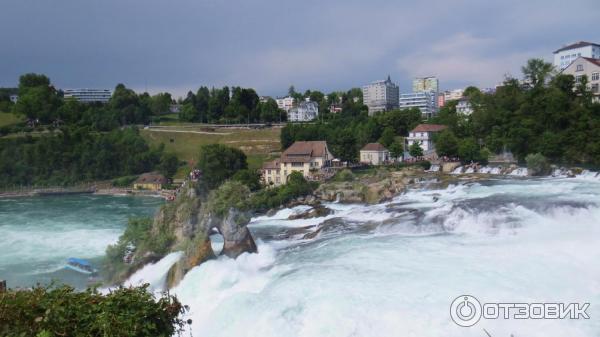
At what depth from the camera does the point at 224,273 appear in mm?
17734

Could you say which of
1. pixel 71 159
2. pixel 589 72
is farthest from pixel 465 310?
pixel 71 159

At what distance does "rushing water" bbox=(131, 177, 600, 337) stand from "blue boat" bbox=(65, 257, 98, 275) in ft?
11.7

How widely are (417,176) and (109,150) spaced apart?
4647 cm

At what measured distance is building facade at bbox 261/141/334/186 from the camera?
46688mm

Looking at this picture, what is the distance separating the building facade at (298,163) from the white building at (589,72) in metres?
28.7

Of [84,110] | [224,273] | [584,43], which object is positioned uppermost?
[584,43]

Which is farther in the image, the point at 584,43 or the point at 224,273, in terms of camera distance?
the point at 584,43

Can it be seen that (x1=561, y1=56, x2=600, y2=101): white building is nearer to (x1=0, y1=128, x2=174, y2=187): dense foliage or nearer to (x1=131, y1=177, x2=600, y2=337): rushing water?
(x1=131, y1=177, x2=600, y2=337): rushing water

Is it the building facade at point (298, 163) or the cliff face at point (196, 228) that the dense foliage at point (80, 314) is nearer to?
the cliff face at point (196, 228)

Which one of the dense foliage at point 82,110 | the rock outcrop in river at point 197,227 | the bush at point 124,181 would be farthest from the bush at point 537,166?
the dense foliage at point 82,110

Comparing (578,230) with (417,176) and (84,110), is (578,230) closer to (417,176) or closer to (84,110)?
(417,176)

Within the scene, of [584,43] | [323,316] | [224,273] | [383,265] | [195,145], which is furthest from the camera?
[195,145]

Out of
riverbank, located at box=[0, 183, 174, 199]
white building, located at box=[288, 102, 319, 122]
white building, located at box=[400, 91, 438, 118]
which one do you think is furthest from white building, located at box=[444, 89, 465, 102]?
riverbank, located at box=[0, 183, 174, 199]

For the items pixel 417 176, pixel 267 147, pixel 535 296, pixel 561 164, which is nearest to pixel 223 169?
pixel 417 176
